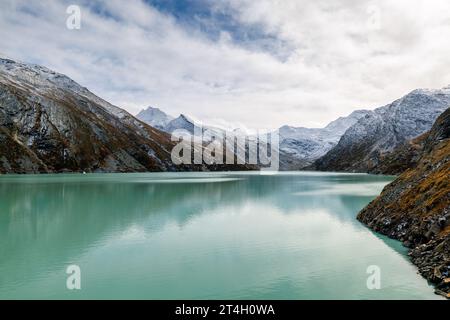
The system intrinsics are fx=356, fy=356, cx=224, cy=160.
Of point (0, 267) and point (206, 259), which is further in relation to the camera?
point (206, 259)

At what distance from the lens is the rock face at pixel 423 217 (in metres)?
24.3

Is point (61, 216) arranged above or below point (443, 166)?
below

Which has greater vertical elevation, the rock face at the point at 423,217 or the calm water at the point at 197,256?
the rock face at the point at 423,217

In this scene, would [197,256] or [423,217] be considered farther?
[423,217]

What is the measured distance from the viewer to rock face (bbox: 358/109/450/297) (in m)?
24.3

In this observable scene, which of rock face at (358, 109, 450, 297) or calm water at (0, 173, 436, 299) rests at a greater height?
rock face at (358, 109, 450, 297)

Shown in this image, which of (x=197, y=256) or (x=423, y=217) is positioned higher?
(x=423, y=217)

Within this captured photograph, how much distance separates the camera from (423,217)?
32.2 meters

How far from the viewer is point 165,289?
21797mm

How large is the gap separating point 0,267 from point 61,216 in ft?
83.7

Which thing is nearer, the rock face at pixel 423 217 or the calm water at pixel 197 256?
the calm water at pixel 197 256

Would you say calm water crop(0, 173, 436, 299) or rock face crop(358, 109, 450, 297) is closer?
calm water crop(0, 173, 436, 299)
